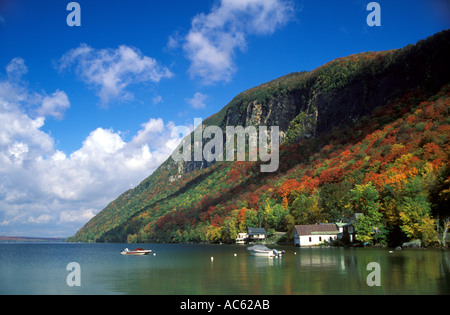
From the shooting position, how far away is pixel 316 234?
87.8 metres

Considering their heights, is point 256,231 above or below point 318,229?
below

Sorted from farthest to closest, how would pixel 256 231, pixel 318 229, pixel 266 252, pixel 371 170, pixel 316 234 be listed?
pixel 256 231 < pixel 371 170 < pixel 318 229 < pixel 316 234 < pixel 266 252

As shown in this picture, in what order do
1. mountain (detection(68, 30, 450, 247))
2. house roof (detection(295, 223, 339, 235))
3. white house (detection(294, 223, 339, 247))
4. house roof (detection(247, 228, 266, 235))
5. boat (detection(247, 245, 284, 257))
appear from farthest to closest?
1. house roof (detection(247, 228, 266, 235))
2. house roof (detection(295, 223, 339, 235))
3. white house (detection(294, 223, 339, 247))
4. mountain (detection(68, 30, 450, 247))
5. boat (detection(247, 245, 284, 257))

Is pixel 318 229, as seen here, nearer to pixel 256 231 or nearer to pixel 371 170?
pixel 371 170

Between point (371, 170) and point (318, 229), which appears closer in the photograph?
point (318, 229)

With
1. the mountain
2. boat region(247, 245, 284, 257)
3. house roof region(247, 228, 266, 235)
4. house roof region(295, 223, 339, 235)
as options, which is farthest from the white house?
house roof region(247, 228, 266, 235)

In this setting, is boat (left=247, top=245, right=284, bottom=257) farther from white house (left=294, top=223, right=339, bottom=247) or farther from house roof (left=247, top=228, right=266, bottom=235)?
house roof (left=247, top=228, right=266, bottom=235)

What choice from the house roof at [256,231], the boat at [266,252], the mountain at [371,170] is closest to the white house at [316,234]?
the mountain at [371,170]

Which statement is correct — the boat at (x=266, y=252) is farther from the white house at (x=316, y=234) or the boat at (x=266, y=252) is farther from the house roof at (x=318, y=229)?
the house roof at (x=318, y=229)

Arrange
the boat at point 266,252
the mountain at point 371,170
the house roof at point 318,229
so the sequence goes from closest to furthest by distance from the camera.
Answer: the boat at point 266,252 < the mountain at point 371,170 < the house roof at point 318,229

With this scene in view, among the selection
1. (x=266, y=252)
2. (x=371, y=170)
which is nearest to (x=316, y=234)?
(x=371, y=170)

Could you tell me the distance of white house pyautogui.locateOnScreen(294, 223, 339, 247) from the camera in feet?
287

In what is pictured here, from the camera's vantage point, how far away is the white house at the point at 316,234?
87.4 m

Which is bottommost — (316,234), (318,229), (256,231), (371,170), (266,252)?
(256,231)
